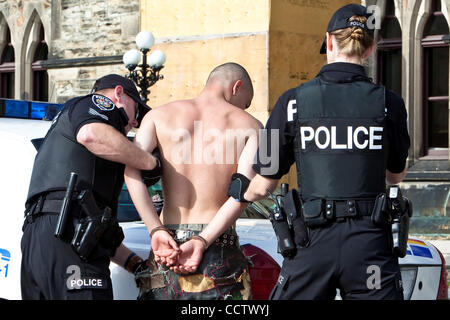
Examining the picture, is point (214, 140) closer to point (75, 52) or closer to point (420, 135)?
point (420, 135)

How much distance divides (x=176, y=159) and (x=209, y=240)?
0.39 m

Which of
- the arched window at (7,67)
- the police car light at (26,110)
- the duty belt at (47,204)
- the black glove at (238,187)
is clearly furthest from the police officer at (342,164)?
the arched window at (7,67)

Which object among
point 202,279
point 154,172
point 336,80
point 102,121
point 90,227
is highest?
point 336,80

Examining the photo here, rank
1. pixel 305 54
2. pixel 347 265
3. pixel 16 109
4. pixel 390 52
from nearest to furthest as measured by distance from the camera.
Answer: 1. pixel 347 265
2. pixel 16 109
3. pixel 305 54
4. pixel 390 52

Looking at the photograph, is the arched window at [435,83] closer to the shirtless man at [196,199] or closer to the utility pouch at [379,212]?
the shirtless man at [196,199]

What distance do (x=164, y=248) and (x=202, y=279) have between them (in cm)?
21

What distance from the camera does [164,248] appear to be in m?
3.60

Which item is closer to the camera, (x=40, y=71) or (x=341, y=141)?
(x=341, y=141)

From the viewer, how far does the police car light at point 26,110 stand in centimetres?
483

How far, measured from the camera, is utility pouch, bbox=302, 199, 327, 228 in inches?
126

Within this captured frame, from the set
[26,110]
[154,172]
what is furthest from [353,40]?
[26,110]

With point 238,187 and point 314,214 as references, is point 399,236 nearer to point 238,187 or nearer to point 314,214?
point 314,214

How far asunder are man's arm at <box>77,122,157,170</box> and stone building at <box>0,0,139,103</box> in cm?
1318

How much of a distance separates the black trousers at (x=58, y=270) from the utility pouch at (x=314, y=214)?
930 millimetres
